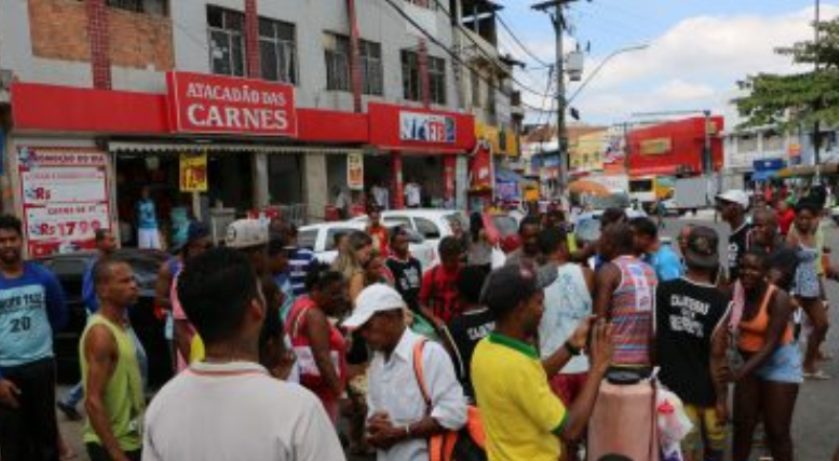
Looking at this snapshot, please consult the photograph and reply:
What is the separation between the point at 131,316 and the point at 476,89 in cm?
2593

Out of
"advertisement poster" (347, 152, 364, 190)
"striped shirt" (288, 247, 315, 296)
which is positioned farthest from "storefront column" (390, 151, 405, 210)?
"striped shirt" (288, 247, 315, 296)

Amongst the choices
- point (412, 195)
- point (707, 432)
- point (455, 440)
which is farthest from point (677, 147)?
point (455, 440)

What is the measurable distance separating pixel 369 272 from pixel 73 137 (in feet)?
33.6

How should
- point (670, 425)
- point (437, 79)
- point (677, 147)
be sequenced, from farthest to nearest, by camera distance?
point (677, 147) < point (437, 79) < point (670, 425)

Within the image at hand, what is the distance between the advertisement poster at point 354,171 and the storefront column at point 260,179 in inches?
118

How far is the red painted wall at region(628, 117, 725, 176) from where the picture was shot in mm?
66625

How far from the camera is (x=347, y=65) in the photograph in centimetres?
2411

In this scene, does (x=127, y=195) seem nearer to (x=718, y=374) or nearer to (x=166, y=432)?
(x=718, y=374)

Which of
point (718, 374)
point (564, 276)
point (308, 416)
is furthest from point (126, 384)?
point (718, 374)

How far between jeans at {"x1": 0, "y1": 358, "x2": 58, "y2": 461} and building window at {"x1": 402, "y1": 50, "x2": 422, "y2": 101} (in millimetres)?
22675

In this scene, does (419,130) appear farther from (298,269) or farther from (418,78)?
(298,269)

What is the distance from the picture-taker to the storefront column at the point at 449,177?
2880 cm

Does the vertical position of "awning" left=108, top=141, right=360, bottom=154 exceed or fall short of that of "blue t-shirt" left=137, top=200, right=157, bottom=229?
it exceeds it

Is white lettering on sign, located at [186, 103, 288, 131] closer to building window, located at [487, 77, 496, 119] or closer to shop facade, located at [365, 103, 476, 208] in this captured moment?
shop facade, located at [365, 103, 476, 208]
